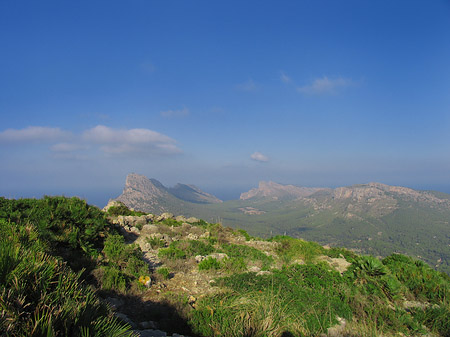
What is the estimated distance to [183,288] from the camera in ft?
25.8

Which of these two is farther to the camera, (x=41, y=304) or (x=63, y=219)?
(x=63, y=219)

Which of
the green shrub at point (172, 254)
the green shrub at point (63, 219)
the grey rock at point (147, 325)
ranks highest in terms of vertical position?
the green shrub at point (63, 219)

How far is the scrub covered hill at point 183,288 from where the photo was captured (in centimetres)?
Result: 243

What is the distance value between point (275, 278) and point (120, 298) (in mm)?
5063

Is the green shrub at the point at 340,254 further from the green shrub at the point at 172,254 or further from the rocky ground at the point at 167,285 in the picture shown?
the green shrub at the point at 172,254

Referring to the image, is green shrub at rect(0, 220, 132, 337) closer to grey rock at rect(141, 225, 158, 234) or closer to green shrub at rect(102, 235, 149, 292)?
green shrub at rect(102, 235, 149, 292)

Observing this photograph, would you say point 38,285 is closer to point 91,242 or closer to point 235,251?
point 91,242

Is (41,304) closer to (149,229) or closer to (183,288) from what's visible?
(183,288)

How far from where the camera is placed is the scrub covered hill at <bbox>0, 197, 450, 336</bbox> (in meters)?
2.43

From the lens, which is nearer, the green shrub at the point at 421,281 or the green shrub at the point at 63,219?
the green shrub at the point at 421,281

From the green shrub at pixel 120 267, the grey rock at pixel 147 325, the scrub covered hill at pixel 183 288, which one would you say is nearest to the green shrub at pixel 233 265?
the scrub covered hill at pixel 183 288

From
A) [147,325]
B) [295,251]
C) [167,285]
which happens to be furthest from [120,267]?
[295,251]

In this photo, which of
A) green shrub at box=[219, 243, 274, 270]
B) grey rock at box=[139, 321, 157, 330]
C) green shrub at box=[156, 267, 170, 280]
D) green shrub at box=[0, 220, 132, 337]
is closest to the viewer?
green shrub at box=[0, 220, 132, 337]

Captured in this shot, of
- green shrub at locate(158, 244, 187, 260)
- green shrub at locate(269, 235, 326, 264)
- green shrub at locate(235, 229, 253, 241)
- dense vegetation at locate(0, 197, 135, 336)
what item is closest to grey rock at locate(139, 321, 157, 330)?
dense vegetation at locate(0, 197, 135, 336)
